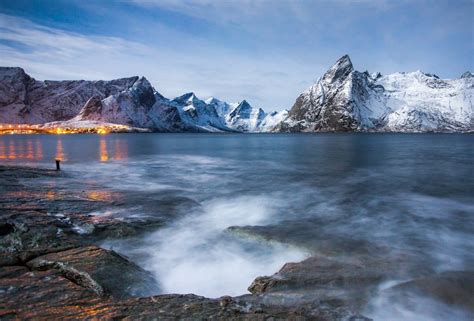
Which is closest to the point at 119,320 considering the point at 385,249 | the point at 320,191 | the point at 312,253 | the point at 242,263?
the point at 242,263

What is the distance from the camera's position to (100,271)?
26.8ft

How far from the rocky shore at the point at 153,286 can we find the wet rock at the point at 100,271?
24 mm

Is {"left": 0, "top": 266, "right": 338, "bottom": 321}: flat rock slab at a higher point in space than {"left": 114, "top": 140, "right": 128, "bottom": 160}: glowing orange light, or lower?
higher

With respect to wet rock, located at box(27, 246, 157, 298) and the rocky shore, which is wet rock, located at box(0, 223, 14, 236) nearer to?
the rocky shore

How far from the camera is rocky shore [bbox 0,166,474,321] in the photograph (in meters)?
6.33

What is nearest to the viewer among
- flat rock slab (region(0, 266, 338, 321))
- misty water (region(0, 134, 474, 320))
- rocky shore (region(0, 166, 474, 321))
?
flat rock slab (region(0, 266, 338, 321))

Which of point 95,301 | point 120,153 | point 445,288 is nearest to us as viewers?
point 95,301

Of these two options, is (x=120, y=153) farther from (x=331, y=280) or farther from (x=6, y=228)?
(x=331, y=280)

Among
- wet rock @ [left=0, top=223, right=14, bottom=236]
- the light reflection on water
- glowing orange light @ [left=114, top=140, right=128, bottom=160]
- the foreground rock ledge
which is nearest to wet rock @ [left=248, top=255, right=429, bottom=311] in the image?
the foreground rock ledge

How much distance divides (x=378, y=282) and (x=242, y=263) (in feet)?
13.4

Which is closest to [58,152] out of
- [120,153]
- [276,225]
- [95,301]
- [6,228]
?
[120,153]

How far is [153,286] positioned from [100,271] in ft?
4.47

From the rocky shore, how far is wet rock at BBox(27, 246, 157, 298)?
0.02 m

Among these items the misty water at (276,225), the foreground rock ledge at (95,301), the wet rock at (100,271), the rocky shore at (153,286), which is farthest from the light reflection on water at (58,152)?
the foreground rock ledge at (95,301)
